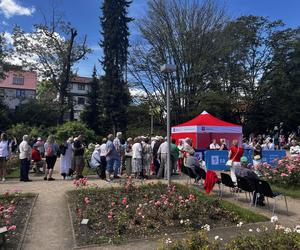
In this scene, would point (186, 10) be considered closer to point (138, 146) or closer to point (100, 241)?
point (138, 146)

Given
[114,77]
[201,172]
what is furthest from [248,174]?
[114,77]

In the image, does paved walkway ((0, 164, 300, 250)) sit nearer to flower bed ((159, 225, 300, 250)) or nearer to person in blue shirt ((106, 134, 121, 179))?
person in blue shirt ((106, 134, 121, 179))

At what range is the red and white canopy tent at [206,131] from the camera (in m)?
22.0

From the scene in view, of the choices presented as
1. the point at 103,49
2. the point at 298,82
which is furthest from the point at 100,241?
the point at 298,82

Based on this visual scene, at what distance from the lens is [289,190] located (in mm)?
12406

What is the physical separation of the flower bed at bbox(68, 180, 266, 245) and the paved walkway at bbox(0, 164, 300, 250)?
0.88ft

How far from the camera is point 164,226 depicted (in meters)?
7.42

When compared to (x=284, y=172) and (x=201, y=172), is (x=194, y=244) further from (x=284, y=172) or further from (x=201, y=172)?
(x=284, y=172)

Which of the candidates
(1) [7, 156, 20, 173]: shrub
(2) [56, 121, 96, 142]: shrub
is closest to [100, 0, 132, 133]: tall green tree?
(2) [56, 121, 96, 142]: shrub

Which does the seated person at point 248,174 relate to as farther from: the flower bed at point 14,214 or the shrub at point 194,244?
the flower bed at point 14,214

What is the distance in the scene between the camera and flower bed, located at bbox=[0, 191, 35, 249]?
6.58 m

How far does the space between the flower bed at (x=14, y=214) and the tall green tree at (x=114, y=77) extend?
3449 centimetres

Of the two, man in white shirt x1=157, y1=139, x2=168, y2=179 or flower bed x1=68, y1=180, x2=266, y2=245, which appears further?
man in white shirt x1=157, y1=139, x2=168, y2=179

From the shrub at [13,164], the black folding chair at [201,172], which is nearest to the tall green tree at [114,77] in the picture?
the shrub at [13,164]
